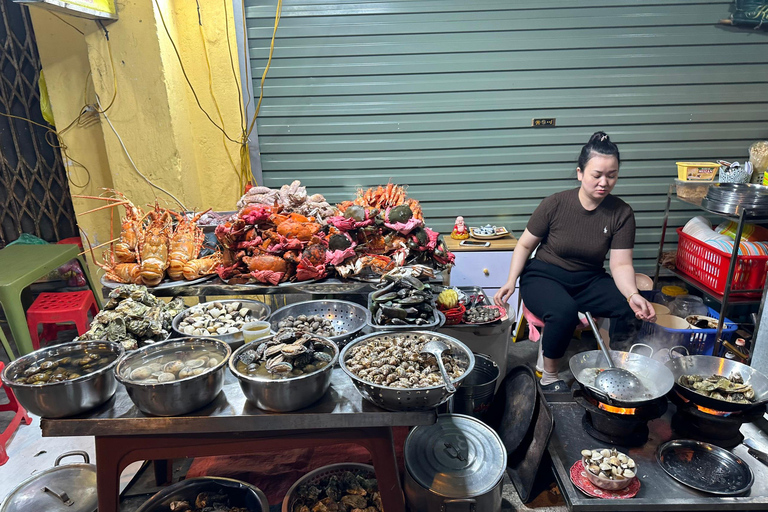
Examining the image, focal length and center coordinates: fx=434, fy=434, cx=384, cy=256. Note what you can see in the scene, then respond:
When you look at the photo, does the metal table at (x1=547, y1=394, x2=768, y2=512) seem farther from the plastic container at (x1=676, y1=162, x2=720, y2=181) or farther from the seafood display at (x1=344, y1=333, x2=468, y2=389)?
the plastic container at (x1=676, y1=162, x2=720, y2=181)

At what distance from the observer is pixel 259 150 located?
4938mm

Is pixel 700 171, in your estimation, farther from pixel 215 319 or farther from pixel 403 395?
pixel 215 319

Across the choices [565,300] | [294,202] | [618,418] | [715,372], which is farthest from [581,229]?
[294,202]

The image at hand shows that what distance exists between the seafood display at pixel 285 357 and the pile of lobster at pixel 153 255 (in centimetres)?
115

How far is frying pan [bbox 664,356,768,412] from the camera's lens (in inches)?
Result: 90.7

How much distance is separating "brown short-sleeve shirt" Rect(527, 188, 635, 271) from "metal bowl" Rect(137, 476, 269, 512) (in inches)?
105

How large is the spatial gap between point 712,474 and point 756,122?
439 centimetres

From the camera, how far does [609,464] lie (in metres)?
2.24

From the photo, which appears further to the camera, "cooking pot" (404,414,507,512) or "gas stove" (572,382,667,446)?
"gas stove" (572,382,667,446)

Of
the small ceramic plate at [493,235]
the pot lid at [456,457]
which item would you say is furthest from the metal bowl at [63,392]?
the small ceramic plate at [493,235]

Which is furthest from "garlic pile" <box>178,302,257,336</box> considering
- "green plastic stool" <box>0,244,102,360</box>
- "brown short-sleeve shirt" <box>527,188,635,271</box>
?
"brown short-sleeve shirt" <box>527,188,635,271</box>

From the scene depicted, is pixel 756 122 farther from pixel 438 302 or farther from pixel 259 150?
pixel 259 150

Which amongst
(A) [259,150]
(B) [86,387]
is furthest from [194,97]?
(B) [86,387]

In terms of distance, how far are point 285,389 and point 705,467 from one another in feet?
7.53
